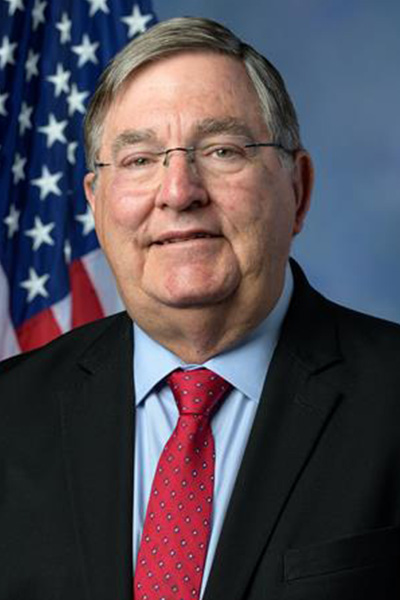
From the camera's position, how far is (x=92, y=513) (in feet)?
8.53

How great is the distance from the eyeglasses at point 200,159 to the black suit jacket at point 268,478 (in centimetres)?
40

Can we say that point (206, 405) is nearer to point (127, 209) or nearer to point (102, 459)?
point (102, 459)

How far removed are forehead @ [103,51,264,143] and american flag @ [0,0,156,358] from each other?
1501 mm

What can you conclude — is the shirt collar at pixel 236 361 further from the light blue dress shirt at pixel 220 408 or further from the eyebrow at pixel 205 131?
the eyebrow at pixel 205 131

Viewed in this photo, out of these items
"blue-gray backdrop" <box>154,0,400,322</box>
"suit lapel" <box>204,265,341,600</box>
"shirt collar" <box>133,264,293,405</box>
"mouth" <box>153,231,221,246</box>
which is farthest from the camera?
"blue-gray backdrop" <box>154,0,400,322</box>

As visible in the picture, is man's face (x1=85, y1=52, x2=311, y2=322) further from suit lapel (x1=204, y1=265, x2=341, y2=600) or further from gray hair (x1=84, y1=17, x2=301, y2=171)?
suit lapel (x1=204, y1=265, x2=341, y2=600)

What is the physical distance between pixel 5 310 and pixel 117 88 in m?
1.60

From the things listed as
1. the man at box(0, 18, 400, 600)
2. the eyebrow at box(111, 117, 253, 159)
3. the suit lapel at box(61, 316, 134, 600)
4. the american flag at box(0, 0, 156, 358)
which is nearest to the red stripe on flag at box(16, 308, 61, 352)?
the american flag at box(0, 0, 156, 358)

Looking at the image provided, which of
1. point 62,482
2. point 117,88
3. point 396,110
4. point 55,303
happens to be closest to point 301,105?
point 396,110

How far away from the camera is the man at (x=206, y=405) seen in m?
2.50

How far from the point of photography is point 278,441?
2.58m

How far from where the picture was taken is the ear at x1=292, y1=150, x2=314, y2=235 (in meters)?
2.80

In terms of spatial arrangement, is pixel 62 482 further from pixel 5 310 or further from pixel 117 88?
pixel 5 310

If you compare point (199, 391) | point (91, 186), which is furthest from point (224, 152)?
point (199, 391)
